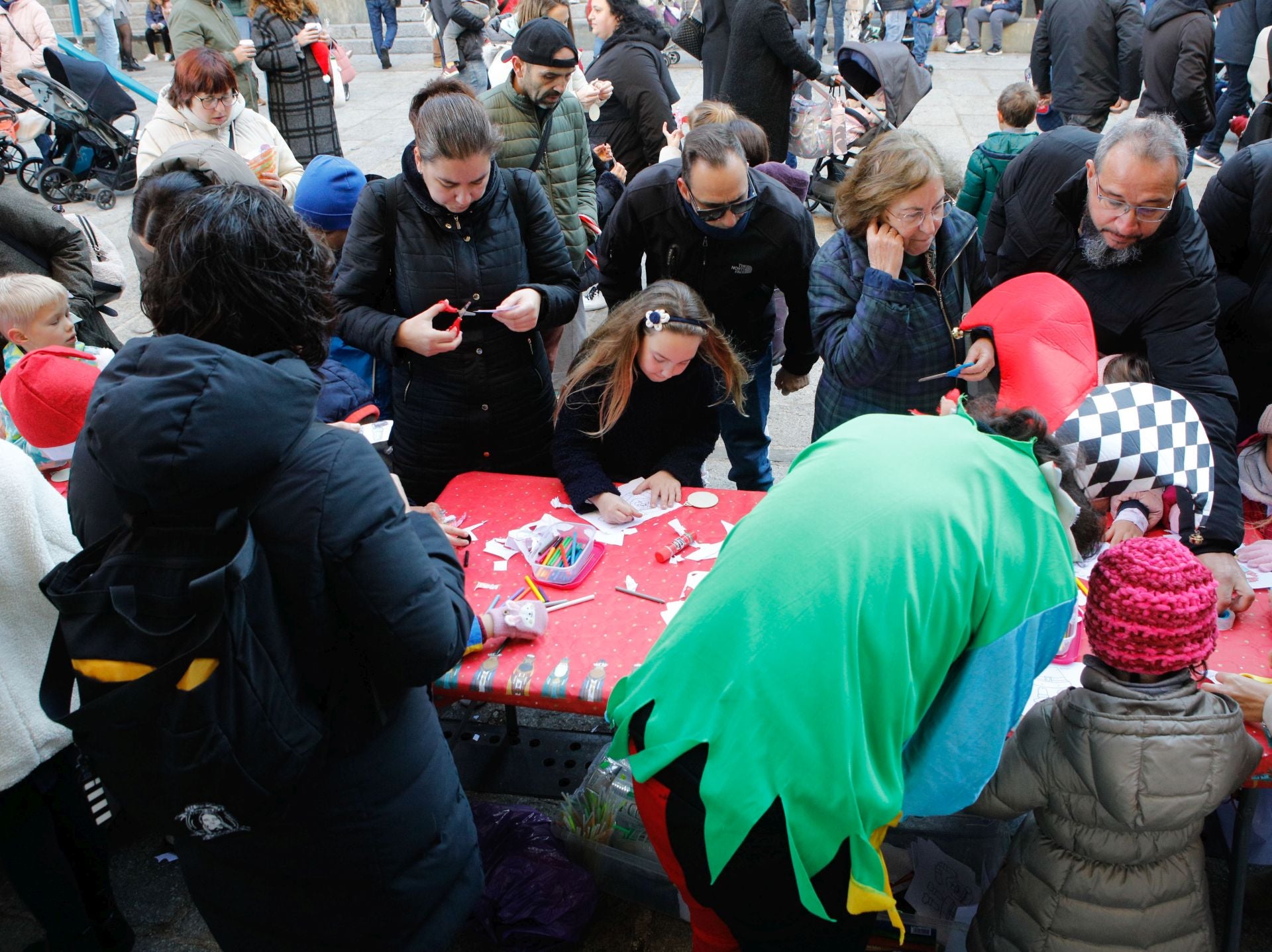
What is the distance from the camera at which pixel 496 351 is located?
2939 millimetres

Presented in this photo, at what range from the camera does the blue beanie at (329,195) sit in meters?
3.53

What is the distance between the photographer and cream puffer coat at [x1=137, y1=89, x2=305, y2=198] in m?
4.34

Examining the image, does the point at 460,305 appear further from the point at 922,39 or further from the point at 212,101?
the point at 922,39

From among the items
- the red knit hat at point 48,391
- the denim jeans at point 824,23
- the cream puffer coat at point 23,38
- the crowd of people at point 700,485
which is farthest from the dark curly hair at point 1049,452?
the denim jeans at point 824,23

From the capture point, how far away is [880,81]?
237 inches

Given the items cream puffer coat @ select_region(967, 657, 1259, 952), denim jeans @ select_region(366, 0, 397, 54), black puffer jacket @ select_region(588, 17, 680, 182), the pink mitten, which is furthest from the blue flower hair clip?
denim jeans @ select_region(366, 0, 397, 54)

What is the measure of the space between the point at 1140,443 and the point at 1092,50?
4.91 m

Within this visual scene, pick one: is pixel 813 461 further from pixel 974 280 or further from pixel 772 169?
pixel 772 169

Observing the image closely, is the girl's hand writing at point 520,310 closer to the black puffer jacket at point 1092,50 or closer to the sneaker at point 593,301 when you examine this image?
the sneaker at point 593,301

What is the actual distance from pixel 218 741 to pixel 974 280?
263 centimetres

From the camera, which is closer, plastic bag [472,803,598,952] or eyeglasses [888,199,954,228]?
plastic bag [472,803,598,952]

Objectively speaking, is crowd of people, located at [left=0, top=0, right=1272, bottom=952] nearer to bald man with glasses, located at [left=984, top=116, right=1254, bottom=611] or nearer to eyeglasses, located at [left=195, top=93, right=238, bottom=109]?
bald man with glasses, located at [left=984, top=116, right=1254, bottom=611]

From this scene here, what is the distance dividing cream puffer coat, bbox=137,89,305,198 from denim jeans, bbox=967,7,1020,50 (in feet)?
36.1

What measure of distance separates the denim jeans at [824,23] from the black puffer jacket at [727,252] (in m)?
9.31
